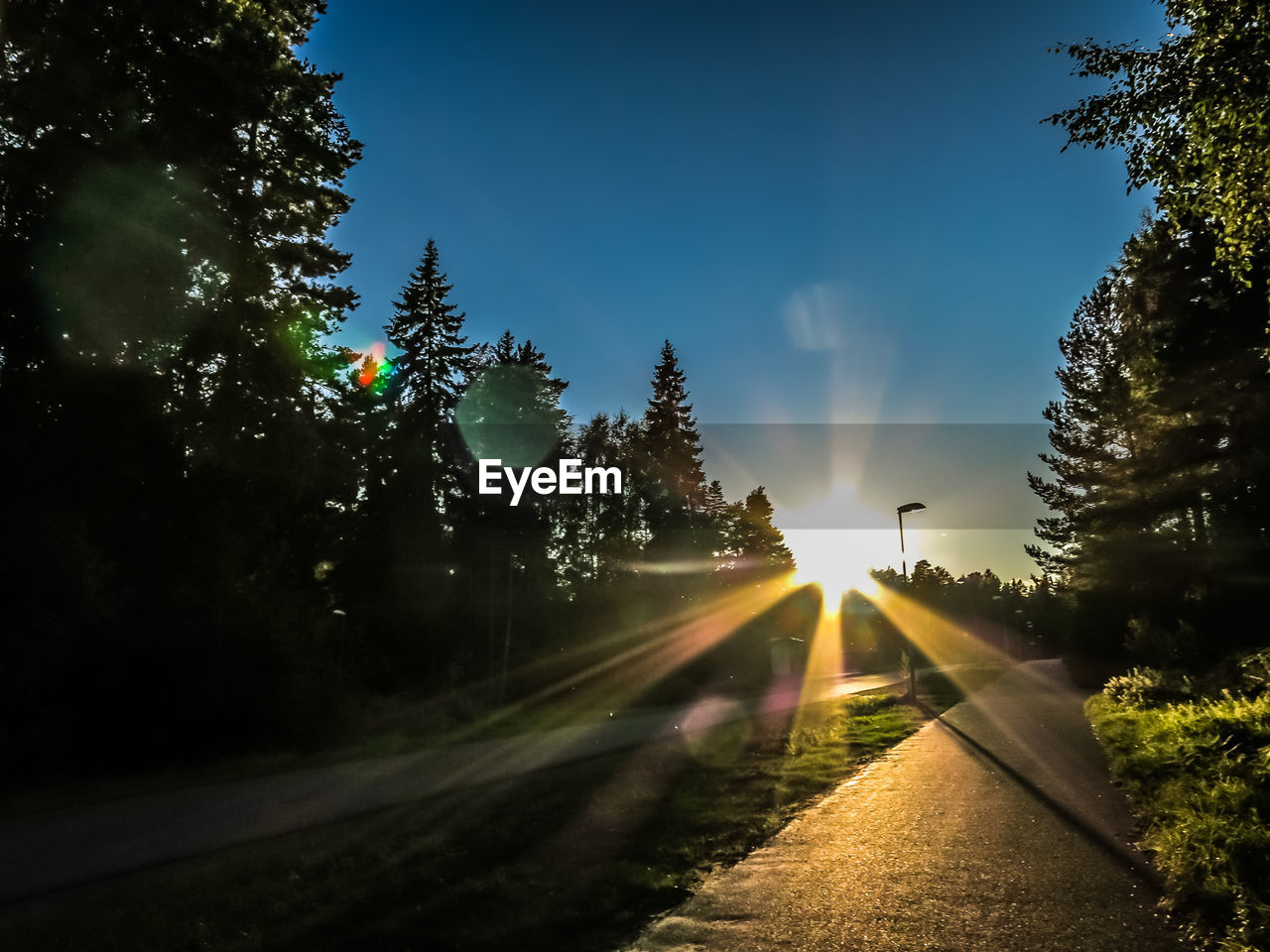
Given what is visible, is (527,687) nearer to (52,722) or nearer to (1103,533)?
(52,722)

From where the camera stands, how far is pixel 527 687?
104ft

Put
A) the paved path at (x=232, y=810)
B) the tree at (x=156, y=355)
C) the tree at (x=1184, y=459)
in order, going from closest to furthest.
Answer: the paved path at (x=232, y=810), the tree at (x=156, y=355), the tree at (x=1184, y=459)

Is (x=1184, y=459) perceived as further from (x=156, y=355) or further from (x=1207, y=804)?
(x=156, y=355)

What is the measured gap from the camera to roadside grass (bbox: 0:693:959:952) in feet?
19.7

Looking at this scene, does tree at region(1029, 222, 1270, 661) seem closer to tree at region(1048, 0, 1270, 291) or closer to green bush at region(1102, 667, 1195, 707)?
green bush at region(1102, 667, 1195, 707)

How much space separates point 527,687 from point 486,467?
36.0 ft

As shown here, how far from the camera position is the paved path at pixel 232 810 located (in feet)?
27.8

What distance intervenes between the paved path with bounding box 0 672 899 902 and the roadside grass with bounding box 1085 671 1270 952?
8.97 meters

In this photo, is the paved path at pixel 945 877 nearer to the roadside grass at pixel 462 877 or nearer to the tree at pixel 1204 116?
the roadside grass at pixel 462 877

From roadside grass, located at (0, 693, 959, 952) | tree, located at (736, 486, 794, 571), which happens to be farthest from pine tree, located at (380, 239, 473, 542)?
tree, located at (736, 486, 794, 571)

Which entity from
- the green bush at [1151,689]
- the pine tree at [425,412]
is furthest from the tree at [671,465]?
the green bush at [1151,689]

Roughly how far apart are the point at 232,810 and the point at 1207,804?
11476 mm

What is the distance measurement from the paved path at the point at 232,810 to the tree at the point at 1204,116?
1246 cm

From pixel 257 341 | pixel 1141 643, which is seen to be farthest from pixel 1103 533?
pixel 257 341
